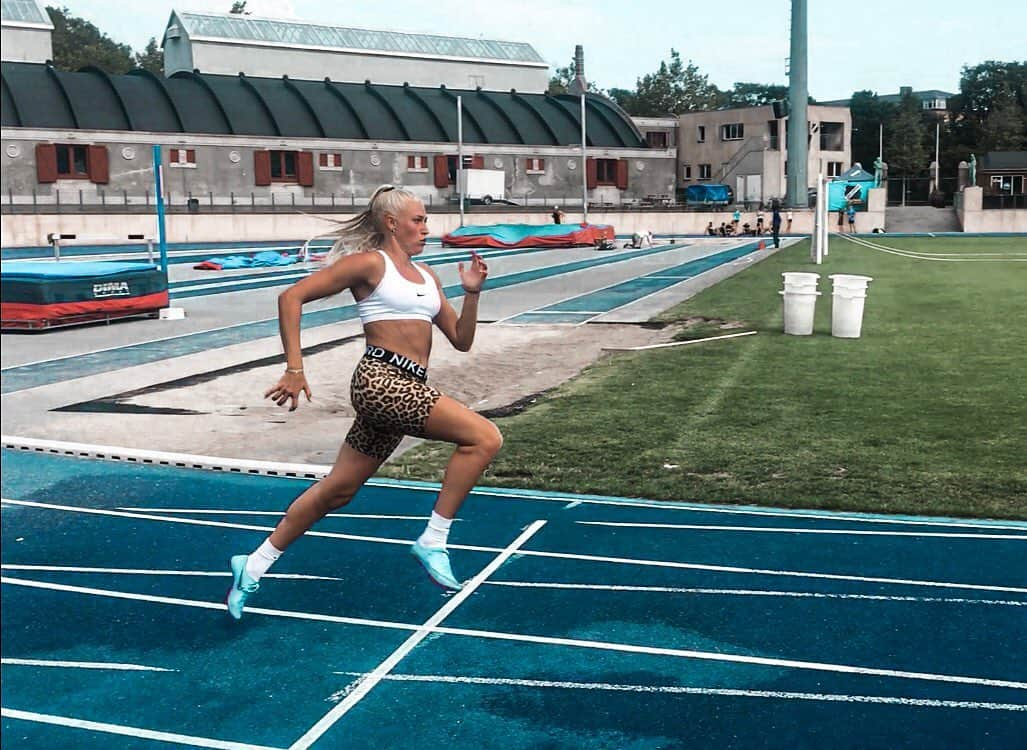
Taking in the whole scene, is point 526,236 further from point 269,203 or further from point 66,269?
point 66,269

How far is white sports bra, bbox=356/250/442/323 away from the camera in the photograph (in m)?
4.22

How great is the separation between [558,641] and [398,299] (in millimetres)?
2388

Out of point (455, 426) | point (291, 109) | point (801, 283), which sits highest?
point (291, 109)

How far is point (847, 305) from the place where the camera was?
17875 mm

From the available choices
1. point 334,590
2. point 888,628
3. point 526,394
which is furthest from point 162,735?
point 526,394

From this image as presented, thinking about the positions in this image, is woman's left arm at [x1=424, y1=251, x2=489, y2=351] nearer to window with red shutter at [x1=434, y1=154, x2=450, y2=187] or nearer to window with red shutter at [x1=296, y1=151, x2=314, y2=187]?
window with red shutter at [x1=296, y1=151, x2=314, y2=187]

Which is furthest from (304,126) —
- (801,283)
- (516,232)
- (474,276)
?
(474,276)

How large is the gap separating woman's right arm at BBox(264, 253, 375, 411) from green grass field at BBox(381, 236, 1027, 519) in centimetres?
537

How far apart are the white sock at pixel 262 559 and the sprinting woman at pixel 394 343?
571 millimetres

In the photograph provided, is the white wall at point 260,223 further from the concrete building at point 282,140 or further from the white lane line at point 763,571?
the white lane line at point 763,571

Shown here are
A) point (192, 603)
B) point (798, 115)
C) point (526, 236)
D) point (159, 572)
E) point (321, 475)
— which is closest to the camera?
point (192, 603)

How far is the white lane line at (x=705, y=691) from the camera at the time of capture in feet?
16.3

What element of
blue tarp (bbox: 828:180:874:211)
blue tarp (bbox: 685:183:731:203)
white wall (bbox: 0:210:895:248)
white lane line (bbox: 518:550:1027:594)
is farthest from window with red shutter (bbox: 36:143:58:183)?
white lane line (bbox: 518:550:1027:594)

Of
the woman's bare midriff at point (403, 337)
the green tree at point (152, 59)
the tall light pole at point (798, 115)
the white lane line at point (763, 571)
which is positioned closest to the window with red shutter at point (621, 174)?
the tall light pole at point (798, 115)
